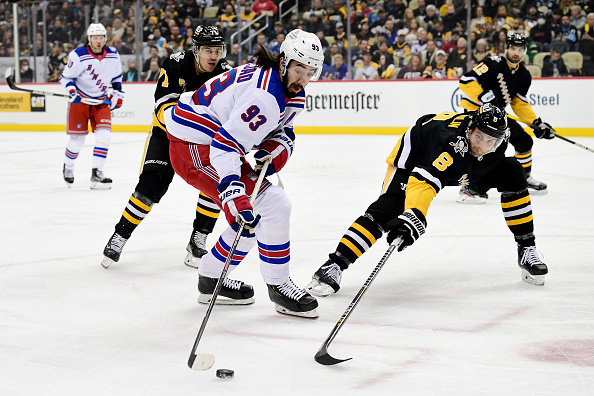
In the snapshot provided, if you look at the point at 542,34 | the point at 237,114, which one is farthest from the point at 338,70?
the point at 237,114

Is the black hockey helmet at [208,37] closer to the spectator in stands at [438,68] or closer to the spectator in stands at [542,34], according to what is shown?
the spectator in stands at [438,68]

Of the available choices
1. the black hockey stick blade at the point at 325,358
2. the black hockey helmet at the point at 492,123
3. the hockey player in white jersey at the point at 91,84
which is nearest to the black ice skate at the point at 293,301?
the black hockey stick blade at the point at 325,358

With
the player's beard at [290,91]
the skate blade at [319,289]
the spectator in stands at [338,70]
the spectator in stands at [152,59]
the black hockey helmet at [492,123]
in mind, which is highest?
the player's beard at [290,91]

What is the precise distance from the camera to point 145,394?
2.11 m

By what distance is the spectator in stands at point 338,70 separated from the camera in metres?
11.3

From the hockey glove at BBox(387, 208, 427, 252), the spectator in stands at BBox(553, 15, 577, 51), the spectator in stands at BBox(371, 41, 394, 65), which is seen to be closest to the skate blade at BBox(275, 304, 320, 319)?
the hockey glove at BBox(387, 208, 427, 252)

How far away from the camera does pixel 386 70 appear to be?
36.1 feet

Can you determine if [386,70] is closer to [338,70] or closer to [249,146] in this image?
[338,70]

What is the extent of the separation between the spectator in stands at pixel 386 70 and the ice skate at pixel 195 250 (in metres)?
7.54

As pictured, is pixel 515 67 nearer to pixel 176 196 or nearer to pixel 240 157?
pixel 176 196

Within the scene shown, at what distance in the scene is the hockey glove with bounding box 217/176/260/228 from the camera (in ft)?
8.70

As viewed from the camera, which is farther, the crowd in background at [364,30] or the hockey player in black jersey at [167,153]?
the crowd in background at [364,30]

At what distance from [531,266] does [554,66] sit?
7.26 metres

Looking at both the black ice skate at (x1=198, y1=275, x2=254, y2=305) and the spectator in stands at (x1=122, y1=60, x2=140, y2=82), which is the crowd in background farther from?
the black ice skate at (x1=198, y1=275, x2=254, y2=305)
